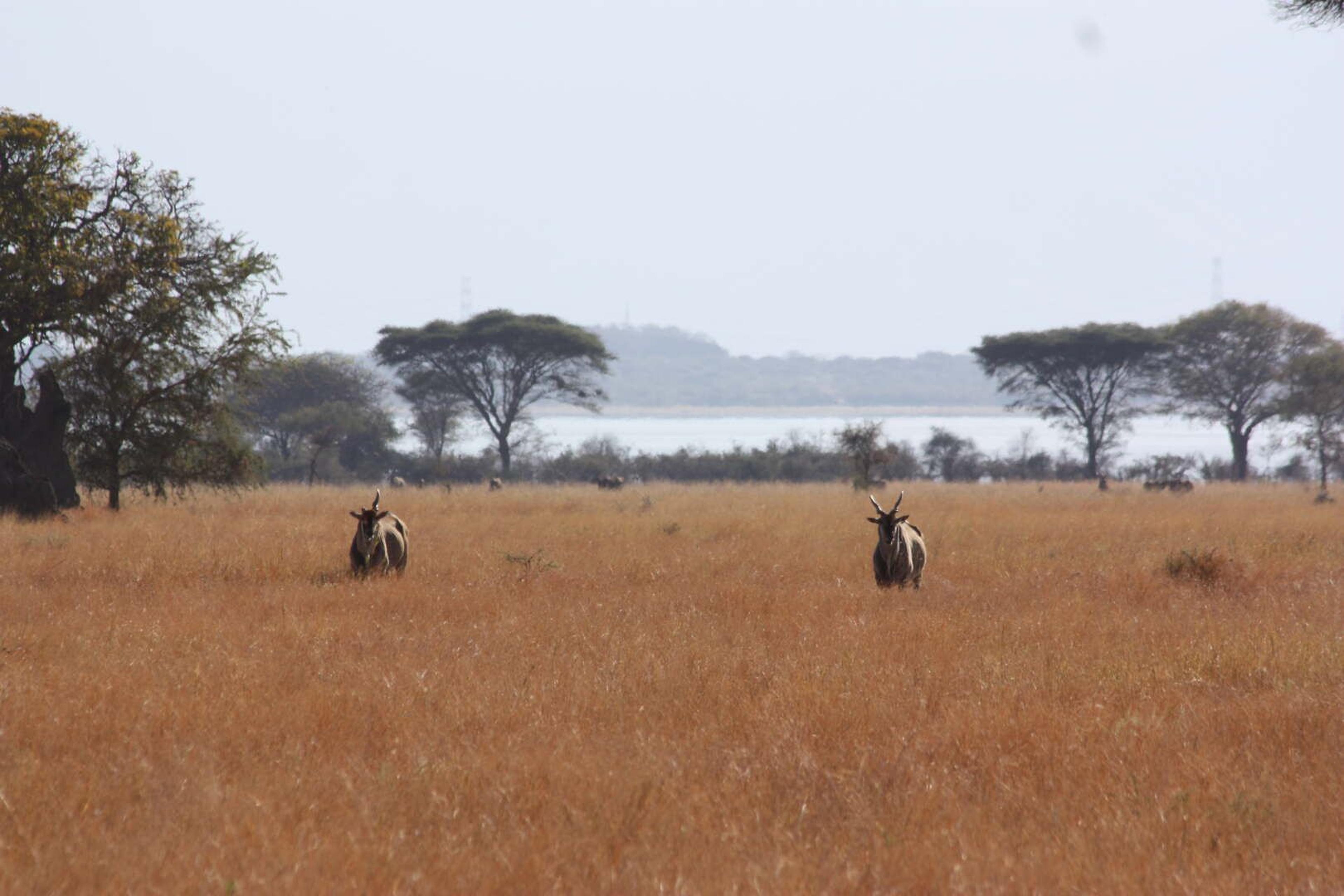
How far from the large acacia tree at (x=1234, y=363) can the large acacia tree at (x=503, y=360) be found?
23761mm

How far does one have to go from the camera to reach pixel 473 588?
36.6ft

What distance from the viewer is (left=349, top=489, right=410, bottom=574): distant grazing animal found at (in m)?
11.8

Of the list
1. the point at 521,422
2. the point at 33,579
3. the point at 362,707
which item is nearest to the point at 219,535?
the point at 33,579

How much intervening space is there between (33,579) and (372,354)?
36.5m

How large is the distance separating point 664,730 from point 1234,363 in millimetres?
44844

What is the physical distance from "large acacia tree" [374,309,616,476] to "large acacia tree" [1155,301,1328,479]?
23761mm

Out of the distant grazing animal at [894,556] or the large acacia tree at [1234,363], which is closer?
the distant grazing animal at [894,556]

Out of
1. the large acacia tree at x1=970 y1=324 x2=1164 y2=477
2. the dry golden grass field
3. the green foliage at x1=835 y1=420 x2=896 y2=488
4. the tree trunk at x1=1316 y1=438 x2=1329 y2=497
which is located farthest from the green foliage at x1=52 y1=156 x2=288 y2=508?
the large acacia tree at x1=970 y1=324 x2=1164 y2=477

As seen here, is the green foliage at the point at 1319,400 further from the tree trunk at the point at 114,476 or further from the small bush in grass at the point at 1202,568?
the tree trunk at the point at 114,476

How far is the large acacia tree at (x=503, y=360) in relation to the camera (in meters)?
45.1

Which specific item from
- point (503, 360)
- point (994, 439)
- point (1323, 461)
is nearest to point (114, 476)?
point (503, 360)

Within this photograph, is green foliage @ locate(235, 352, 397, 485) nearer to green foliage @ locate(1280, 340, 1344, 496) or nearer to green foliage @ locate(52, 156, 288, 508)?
green foliage @ locate(52, 156, 288, 508)

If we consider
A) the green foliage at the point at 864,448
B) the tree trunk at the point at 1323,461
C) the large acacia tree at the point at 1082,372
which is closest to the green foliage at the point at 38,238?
the green foliage at the point at 864,448

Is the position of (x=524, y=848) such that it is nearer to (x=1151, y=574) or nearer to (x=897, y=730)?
(x=897, y=730)
